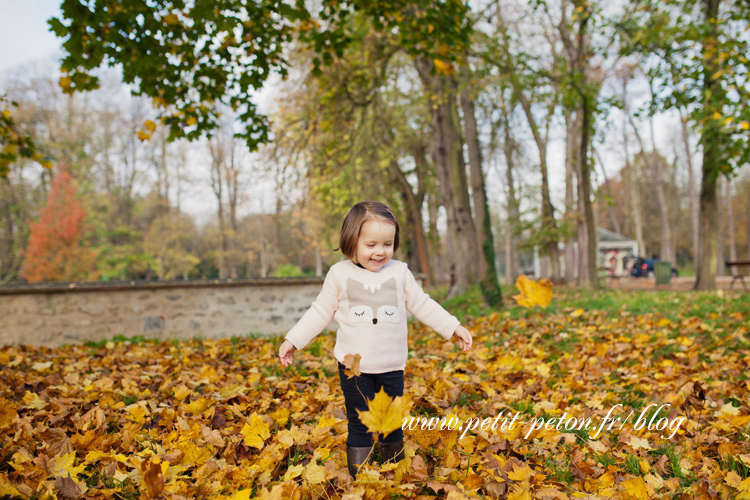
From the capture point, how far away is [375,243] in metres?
1.92

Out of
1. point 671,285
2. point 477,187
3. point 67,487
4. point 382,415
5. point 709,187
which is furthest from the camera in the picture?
point 671,285

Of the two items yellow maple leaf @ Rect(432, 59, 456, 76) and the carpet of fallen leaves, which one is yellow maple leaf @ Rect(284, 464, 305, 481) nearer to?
the carpet of fallen leaves

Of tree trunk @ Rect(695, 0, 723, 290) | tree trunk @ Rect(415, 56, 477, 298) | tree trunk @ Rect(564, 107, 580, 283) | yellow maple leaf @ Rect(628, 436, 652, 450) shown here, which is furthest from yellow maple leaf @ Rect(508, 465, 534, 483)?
tree trunk @ Rect(564, 107, 580, 283)

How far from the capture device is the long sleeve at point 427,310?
204 cm

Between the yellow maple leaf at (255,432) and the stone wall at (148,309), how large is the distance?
5.15 meters

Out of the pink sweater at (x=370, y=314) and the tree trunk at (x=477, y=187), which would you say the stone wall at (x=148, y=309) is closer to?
the tree trunk at (x=477, y=187)

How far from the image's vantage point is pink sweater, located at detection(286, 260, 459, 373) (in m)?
1.91

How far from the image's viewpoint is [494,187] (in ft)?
85.8

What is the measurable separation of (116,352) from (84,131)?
24.1m

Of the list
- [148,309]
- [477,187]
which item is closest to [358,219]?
[148,309]

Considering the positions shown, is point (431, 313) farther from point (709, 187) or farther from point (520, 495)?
point (709, 187)

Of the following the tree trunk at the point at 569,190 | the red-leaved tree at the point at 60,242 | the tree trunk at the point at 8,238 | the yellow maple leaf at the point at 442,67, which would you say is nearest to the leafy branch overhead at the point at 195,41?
the yellow maple leaf at the point at 442,67

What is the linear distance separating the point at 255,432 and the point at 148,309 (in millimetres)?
5809

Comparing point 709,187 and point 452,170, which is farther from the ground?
point 452,170
